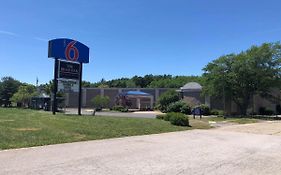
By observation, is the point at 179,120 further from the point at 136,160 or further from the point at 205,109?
the point at 205,109

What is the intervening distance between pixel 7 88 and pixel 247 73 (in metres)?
60.6

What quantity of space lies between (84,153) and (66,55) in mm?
20071

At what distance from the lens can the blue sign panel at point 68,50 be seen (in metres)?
30.7

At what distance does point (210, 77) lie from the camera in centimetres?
4866

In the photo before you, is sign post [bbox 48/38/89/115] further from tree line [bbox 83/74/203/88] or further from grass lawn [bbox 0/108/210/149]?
tree line [bbox 83/74/203/88]

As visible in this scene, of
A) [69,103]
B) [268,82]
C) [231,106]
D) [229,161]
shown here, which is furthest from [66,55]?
[69,103]

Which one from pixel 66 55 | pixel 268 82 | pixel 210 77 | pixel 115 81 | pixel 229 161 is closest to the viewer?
pixel 229 161

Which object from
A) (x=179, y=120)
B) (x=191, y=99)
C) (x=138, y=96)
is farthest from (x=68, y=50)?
(x=138, y=96)

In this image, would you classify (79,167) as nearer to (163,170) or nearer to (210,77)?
(163,170)

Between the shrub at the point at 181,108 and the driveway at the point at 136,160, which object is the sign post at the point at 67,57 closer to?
the driveway at the point at 136,160

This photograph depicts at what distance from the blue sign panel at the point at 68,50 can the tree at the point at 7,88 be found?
54271 millimetres

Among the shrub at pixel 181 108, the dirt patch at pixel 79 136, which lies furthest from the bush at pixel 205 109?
the dirt patch at pixel 79 136

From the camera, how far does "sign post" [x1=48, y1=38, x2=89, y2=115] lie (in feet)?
101

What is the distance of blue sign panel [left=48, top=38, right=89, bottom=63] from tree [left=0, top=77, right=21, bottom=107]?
54.3 m
